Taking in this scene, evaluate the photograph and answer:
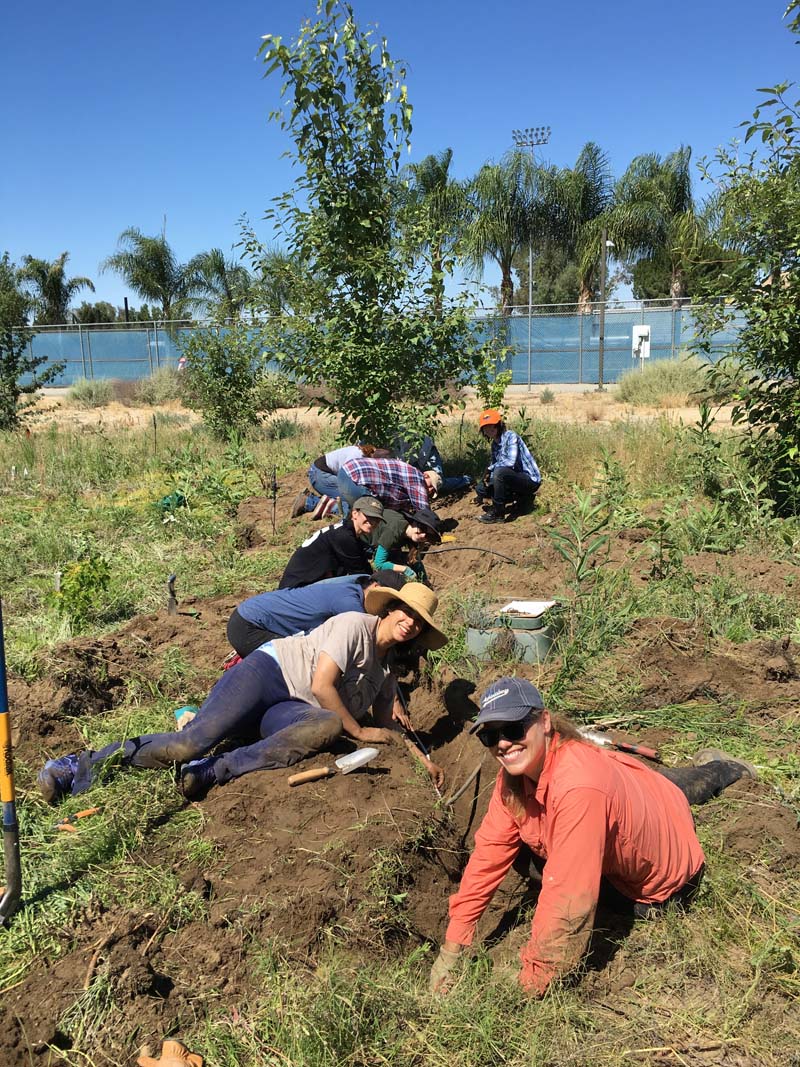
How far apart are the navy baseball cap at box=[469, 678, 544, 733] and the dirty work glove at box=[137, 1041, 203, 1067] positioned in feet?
4.12

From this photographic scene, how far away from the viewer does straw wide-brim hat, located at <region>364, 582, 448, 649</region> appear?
390cm

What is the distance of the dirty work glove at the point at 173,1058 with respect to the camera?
237 centimetres

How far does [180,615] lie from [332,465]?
273 cm

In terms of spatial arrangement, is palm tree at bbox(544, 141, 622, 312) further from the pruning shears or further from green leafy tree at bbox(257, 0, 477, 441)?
the pruning shears

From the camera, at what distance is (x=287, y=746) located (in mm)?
3834

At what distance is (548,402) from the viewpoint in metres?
22.3

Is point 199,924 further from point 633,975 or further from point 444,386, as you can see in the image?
point 444,386

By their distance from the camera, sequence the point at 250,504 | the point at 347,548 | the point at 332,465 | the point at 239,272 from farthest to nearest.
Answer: the point at 239,272, the point at 250,504, the point at 332,465, the point at 347,548

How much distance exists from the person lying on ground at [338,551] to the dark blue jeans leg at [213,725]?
1195mm

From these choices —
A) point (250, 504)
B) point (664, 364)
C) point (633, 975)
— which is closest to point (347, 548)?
point (633, 975)

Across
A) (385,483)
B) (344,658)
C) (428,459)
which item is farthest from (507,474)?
(344,658)

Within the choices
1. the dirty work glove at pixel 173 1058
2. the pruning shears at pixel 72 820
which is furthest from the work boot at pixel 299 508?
the dirty work glove at pixel 173 1058

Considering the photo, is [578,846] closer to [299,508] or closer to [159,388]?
[299,508]

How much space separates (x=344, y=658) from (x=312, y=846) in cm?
91
